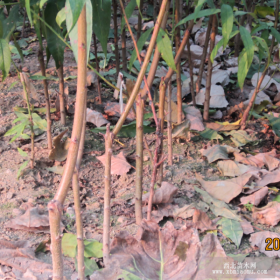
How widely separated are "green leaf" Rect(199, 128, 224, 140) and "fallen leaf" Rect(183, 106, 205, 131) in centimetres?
3

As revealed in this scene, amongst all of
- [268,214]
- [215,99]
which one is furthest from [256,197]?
[215,99]

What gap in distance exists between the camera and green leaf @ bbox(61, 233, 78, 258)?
109 cm

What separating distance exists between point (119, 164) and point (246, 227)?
68 cm

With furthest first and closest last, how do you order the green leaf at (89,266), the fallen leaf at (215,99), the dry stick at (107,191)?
the fallen leaf at (215,99), the green leaf at (89,266), the dry stick at (107,191)

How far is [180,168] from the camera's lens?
1.62m

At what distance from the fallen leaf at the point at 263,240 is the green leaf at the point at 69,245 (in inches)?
25.5

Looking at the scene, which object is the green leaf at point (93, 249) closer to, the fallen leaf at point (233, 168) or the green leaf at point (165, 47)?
the green leaf at point (165, 47)

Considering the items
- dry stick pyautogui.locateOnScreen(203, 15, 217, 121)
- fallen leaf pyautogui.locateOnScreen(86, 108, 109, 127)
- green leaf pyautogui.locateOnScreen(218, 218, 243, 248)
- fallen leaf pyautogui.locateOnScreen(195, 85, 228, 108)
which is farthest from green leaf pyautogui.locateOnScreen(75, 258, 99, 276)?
fallen leaf pyautogui.locateOnScreen(195, 85, 228, 108)

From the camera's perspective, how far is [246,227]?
123 centimetres

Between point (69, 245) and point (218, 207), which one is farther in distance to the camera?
point (218, 207)

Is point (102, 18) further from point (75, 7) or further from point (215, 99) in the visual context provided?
point (215, 99)

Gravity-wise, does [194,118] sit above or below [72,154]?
below

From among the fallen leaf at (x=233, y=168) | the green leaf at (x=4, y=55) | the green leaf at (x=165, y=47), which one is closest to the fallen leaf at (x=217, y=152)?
the fallen leaf at (x=233, y=168)

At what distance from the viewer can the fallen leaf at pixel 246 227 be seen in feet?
3.97
